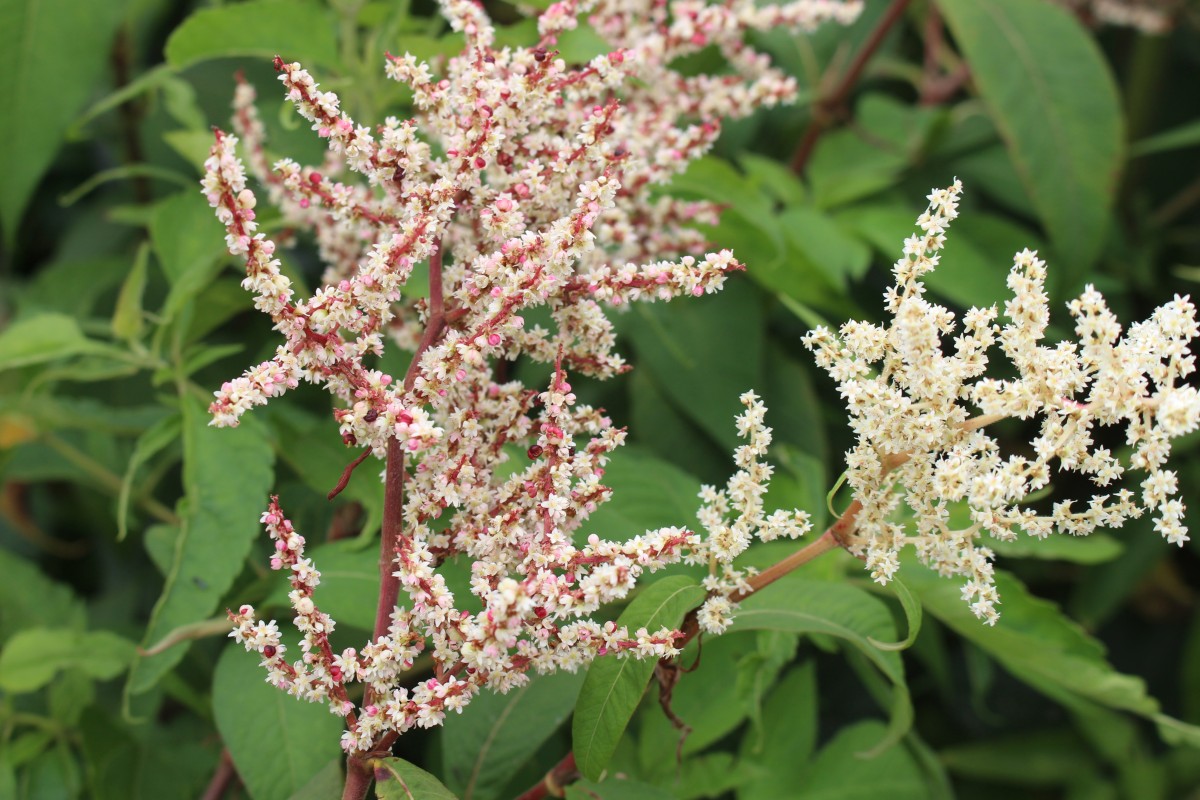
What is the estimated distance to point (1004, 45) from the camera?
2016 mm

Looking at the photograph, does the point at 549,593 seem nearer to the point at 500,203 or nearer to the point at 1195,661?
the point at 500,203

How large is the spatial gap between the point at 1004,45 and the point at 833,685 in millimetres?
1308

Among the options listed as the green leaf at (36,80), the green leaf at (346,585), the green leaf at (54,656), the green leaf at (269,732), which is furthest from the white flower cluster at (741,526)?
the green leaf at (36,80)

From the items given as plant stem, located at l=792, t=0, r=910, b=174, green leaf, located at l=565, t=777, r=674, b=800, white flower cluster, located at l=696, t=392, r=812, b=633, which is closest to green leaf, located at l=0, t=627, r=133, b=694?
green leaf, located at l=565, t=777, r=674, b=800

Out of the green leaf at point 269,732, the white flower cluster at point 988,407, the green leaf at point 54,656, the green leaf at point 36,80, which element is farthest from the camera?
the green leaf at point 36,80

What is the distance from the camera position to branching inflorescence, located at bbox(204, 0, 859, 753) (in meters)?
0.95

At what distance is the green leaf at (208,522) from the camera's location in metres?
1.29

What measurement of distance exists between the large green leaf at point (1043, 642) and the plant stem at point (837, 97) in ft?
3.76

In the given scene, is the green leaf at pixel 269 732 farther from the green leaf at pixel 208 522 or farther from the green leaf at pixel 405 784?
the green leaf at pixel 405 784

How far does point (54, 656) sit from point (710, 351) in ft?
3.56

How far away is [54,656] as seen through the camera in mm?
1486

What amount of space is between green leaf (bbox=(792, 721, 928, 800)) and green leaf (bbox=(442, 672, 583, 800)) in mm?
507

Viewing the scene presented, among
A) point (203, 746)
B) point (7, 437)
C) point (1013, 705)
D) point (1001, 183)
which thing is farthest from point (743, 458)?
point (1013, 705)

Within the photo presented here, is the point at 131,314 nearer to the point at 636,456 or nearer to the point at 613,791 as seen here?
the point at 636,456
